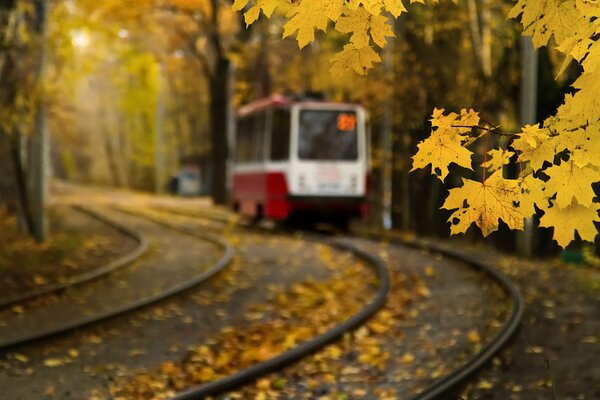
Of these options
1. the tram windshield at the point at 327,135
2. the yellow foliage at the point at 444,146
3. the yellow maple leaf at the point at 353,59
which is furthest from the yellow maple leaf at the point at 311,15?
the tram windshield at the point at 327,135

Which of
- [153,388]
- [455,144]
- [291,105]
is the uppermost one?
[291,105]

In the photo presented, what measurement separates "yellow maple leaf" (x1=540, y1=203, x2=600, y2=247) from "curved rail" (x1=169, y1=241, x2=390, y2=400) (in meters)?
3.36

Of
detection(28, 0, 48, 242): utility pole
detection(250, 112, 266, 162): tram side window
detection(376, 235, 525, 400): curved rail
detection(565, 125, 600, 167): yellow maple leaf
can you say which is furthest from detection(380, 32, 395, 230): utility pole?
detection(565, 125, 600, 167): yellow maple leaf

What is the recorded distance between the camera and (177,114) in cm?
6112

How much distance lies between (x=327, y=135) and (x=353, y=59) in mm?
16210

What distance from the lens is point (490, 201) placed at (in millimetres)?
3947

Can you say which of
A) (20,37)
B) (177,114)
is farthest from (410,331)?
(177,114)

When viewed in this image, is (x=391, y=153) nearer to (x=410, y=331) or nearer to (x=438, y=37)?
(x=438, y=37)

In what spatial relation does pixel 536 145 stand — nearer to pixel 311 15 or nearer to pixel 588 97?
pixel 588 97

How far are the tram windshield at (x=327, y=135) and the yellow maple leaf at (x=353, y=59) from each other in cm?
1584

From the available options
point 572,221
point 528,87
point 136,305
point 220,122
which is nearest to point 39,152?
point 136,305

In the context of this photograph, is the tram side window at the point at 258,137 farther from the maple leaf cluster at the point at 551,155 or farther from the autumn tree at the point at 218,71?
the maple leaf cluster at the point at 551,155

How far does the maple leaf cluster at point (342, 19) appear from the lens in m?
3.87

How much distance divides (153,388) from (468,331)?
350 centimetres
